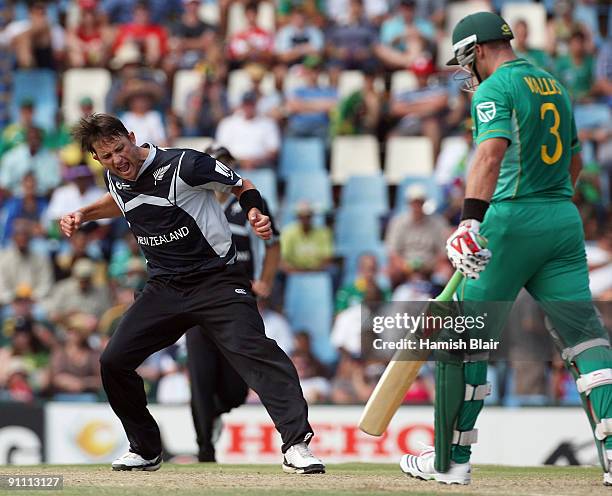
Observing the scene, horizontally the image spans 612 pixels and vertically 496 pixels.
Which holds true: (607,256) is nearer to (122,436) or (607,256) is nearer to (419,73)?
(419,73)

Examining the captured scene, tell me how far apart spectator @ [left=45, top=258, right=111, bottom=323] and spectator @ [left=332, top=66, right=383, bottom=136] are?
3912 mm

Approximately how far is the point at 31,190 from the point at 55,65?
9.90ft

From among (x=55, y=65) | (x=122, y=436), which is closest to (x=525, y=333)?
(x=122, y=436)

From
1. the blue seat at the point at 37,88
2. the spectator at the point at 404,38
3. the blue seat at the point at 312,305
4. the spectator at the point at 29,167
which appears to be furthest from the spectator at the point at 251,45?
the blue seat at the point at 312,305

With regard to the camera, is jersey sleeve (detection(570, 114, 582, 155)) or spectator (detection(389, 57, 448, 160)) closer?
jersey sleeve (detection(570, 114, 582, 155))

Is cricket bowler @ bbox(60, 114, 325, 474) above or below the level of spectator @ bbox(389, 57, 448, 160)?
below

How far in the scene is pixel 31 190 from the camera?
49.1 feet

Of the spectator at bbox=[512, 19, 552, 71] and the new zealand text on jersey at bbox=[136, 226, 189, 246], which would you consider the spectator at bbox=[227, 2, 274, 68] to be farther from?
the new zealand text on jersey at bbox=[136, 226, 189, 246]

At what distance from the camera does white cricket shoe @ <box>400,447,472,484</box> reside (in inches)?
239

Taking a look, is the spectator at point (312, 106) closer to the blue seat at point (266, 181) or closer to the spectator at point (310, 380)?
the blue seat at point (266, 181)

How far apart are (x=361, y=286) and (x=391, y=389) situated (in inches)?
274

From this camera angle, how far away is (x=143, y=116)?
15812mm

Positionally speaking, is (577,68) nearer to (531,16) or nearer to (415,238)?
(531,16)

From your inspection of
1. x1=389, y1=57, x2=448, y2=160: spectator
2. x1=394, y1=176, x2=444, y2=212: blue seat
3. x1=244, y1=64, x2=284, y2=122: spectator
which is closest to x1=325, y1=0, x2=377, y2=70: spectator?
x1=389, y1=57, x2=448, y2=160: spectator
